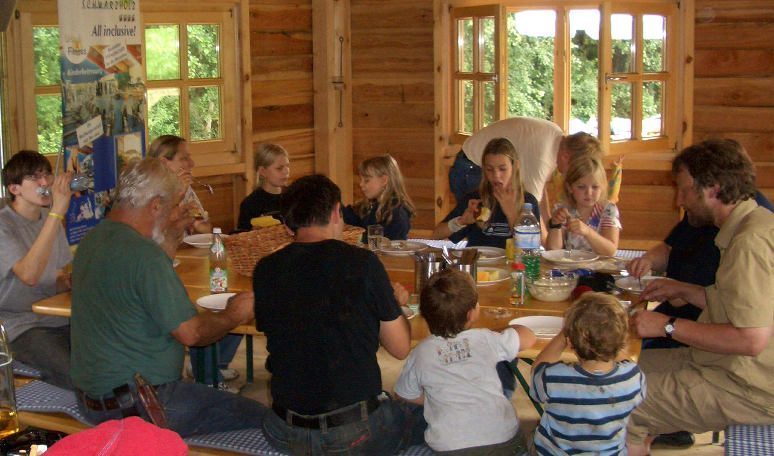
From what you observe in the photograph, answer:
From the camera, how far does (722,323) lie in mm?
3184

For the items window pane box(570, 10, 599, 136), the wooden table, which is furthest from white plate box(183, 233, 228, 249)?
window pane box(570, 10, 599, 136)

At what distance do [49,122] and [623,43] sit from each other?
3.61m

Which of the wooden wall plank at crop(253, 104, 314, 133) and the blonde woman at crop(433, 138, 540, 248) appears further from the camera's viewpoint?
the wooden wall plank at crop(253, 104, 314, 133)

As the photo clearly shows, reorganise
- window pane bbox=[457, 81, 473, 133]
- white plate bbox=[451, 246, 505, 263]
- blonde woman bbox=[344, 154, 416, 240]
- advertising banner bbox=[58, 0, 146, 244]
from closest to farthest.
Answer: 1. white plate bbox=[451, 246, 505, 263]
2. blonde woman bbox=[344, 154, 416, 240]
3. advertising banner bbox=[58, 0, 146, 244]
4. window pane bbox=[457, 81, 473, 133]

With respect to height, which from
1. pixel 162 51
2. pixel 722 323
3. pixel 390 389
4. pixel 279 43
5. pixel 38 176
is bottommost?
pixel 390 389

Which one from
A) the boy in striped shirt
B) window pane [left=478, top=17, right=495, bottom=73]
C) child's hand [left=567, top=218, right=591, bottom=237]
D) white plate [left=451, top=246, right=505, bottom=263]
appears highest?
window pane [left=478, top=17, right=495, bottom=73]

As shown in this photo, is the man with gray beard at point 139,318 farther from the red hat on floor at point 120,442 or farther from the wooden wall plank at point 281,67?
the wooden wall plank at point 281,67

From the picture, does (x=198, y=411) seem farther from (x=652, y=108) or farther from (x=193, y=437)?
(x=652, y=108)

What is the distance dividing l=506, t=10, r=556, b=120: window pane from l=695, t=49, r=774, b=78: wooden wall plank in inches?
38.2

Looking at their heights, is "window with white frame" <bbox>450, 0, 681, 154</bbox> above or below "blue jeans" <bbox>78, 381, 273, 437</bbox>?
above

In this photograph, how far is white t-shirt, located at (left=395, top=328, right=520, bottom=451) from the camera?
2.99m

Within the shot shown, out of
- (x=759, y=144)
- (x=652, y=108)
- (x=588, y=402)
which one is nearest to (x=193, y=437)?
(x=588, y=402)

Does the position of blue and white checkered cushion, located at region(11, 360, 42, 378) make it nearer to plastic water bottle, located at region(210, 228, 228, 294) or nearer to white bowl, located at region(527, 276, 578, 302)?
plastic water bottle, located at region(210, 228, 228, 294)

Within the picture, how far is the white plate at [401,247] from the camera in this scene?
14.8 ft
